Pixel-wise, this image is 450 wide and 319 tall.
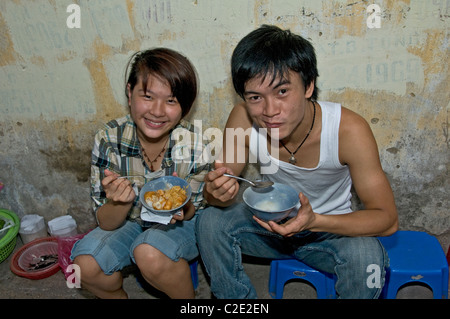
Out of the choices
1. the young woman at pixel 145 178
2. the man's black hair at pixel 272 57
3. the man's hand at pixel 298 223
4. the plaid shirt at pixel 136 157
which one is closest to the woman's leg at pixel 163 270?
the young woman at pixel 145 178

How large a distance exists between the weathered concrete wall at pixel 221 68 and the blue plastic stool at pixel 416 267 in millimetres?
468

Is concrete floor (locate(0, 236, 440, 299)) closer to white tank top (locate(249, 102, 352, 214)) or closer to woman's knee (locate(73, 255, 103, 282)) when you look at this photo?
woman's knee (locate(73, 255, 103, 282))

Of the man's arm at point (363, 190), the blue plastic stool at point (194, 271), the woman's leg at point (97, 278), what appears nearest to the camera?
the man's arm at point (363, 190)

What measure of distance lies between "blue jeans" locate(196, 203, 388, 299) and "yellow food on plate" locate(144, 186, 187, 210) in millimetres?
249

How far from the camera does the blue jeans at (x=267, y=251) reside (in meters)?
1.98

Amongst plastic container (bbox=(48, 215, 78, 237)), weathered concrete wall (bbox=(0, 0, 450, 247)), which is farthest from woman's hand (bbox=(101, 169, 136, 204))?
plastic container (bbox=(48, 215, 78, 237))

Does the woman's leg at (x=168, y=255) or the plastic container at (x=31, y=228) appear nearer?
the woman's leg at (x=168, y=255)

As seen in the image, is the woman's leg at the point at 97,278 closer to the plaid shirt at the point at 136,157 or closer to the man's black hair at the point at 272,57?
the plaid shirt at the point at 136,157

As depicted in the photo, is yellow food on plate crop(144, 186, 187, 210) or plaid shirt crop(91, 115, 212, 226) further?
plaid shirt crop(91, 115, 212, 226)

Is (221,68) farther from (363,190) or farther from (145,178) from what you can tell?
(363,190)

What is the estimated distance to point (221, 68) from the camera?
260cm

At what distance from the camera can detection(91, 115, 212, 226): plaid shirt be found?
7.61ft

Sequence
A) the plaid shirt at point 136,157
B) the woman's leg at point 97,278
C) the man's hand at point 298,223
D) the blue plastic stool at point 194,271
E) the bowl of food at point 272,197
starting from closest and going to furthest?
the man's hand at point 298,223 < the bowl of food at point 272,197 < the woman's leg at point 97,278 < the plaid shirt at point 136,157 < the blue plastic stool at point 194,271

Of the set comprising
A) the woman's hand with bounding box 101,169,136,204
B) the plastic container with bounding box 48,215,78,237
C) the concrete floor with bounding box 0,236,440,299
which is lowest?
the concrete floor with bounding box 0,236,440,299
